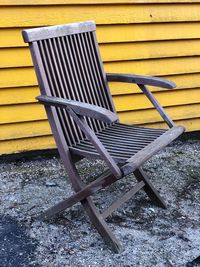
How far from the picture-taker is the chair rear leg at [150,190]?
3.05 m

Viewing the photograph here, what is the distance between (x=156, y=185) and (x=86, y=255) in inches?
42.9

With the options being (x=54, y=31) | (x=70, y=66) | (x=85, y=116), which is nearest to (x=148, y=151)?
Result: (x=85, y=116)

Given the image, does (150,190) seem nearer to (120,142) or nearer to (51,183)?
(120,142)

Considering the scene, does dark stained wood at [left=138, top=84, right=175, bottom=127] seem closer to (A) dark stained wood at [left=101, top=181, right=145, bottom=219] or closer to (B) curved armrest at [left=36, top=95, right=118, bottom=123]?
(A) dark stained wood at [left=101, top=181, right=145, bottom=219]

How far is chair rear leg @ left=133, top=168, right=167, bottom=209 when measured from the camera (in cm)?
305

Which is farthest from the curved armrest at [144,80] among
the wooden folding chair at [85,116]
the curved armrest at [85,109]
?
the curved armrest at [85,109]

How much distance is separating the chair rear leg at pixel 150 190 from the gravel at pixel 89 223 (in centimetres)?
5

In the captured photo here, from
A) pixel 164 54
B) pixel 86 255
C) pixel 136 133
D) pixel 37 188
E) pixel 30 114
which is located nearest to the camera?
pixel 86 255

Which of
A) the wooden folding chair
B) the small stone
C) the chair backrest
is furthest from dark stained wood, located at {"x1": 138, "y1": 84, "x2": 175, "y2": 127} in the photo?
the small stone

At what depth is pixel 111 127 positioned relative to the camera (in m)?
3.05

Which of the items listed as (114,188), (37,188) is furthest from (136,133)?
(37,188)

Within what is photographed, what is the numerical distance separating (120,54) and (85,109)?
161 cm

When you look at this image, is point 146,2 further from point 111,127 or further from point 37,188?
point 37,188

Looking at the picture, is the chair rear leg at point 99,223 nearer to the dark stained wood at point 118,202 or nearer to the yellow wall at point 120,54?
the dark stained wood at point 118,202
